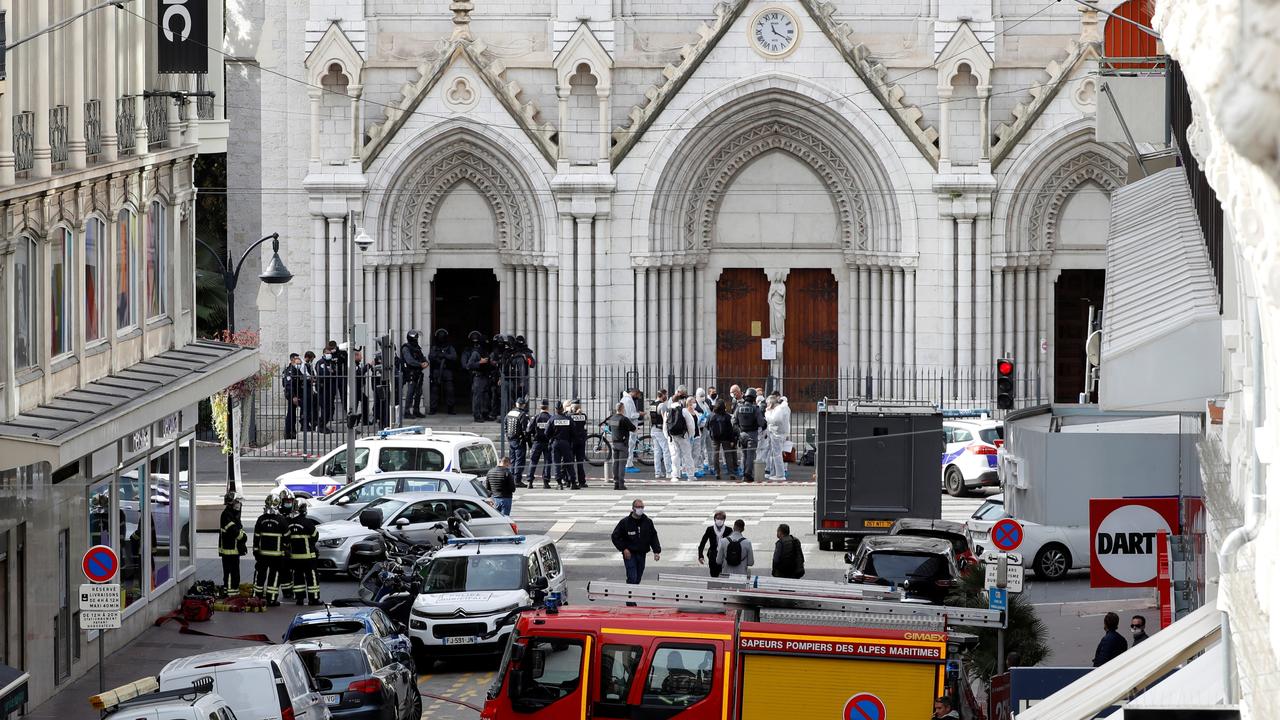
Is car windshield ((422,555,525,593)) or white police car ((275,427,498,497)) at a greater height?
white police car ((275,427,498,497))

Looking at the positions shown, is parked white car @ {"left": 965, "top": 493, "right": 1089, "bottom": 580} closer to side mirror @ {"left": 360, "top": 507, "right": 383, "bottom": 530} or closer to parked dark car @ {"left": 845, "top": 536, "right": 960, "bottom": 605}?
parked dark car @ {"left": 845, "top": 536, "right": 960, "bottom": 605}

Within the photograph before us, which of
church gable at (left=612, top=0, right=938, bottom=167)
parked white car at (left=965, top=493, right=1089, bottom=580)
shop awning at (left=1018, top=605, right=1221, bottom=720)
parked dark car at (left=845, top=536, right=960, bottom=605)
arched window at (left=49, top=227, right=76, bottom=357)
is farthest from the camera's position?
church gable at (left=612, top=0, right=938, bottom=167)

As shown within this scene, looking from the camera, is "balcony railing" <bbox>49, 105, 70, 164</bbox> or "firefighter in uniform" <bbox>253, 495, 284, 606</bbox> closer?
"balcony railing" <bbox>49, 105, 70, 164</bbox>

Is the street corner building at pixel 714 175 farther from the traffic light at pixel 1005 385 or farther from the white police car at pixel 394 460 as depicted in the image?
the white police car at pixel 394 460

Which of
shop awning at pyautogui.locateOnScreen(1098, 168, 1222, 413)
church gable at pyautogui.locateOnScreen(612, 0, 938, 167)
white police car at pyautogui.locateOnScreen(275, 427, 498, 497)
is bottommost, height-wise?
white police car at pyautogui.locateOnScreen(275, 427, 498, 497)

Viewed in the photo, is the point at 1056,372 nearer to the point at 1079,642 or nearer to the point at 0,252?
the point at 1079,642

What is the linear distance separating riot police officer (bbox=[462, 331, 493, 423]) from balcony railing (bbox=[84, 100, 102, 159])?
54.6 ft

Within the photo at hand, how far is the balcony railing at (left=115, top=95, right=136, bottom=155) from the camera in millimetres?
22047

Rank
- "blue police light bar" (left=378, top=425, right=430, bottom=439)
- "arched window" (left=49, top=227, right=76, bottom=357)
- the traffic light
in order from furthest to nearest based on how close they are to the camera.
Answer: "blue police light bar" (left=378, top=425, right=430, bottom=439) → the traffic light → "arched window" (left=49, top=227, right=76, bottom=357)

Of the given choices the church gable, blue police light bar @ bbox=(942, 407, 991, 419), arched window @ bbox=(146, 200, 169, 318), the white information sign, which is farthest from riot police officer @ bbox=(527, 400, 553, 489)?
the white information sign

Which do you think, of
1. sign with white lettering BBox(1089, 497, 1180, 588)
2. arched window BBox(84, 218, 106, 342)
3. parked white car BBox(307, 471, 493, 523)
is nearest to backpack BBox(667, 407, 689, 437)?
parked white car BBox(307, 471, 493, 523)

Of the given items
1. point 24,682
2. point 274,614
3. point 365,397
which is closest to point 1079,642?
point 274,614

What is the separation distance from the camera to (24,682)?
15297mm

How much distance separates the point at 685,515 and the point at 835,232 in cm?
1065
